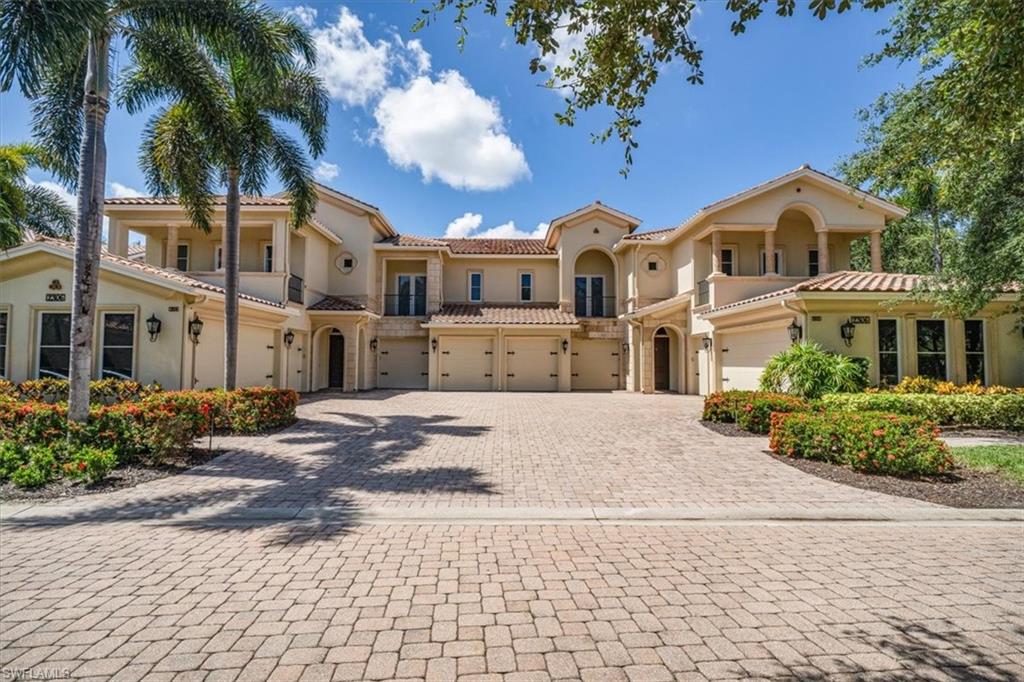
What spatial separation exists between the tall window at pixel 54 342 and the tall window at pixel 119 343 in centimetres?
92

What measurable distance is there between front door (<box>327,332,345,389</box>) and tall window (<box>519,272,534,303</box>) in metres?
9.50

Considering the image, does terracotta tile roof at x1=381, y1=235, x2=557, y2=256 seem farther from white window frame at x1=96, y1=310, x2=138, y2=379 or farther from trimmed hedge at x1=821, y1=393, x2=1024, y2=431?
trimmed hedge at x1=821, y1=393, x2=1024, y2=431

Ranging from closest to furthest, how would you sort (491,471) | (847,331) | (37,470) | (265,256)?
1. (37,470)
2. (491,471)
3. (847,331)
4. (265,256)

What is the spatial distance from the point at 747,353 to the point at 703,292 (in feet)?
11.7

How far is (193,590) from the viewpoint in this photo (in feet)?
12.5

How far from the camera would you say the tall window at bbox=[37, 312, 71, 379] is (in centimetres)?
1237

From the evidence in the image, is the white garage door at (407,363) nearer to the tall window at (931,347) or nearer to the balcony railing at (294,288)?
the balcony railing at (294,288)

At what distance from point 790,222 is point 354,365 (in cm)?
1975

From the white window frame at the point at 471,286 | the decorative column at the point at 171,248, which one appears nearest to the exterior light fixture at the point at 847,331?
the white window frame at the point at 471,286

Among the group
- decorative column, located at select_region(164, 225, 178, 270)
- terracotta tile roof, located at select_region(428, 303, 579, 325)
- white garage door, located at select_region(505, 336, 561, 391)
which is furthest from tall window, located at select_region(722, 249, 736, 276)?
decorative column, located at select_region(164, 225, 178, 270)

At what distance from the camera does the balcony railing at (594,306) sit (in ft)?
81.6

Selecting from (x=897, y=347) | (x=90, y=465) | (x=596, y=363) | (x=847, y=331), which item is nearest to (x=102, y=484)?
(x=90, y=465)

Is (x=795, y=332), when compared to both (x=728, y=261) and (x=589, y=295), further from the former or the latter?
(x=589, y=295)

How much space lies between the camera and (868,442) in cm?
745
